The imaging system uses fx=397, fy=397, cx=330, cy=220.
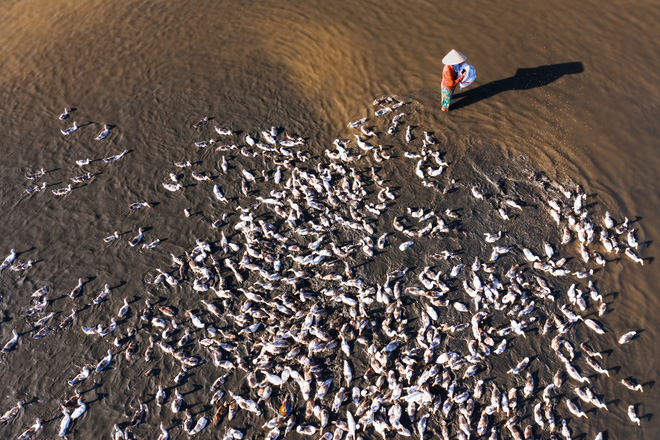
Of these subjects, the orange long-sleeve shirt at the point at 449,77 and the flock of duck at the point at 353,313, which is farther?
the orange long-sleeve shirt at the point at 449,77

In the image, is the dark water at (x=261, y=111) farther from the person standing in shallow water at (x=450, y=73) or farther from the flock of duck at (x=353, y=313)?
the person standing in shallow water at (x=450, y=73)

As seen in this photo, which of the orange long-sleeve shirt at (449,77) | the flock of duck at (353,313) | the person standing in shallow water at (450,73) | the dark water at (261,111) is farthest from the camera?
the orange long-sleeve shirt at (449,77)

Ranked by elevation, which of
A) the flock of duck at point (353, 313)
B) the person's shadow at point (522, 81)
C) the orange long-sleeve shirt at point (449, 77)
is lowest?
the flock of duck at point (353, 313)

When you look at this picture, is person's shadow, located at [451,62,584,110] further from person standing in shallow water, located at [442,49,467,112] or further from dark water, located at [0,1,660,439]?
person standing in shallow water, located at [442,49,467,112]

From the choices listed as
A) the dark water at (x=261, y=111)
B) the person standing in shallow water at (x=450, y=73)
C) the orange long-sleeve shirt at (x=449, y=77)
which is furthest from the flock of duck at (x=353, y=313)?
the orange long-sleeve shirt at (x=449, y=77)

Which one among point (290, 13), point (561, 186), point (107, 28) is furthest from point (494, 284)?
point (107, 28)

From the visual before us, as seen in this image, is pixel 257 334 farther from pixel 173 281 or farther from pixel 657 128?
pixel 657 128

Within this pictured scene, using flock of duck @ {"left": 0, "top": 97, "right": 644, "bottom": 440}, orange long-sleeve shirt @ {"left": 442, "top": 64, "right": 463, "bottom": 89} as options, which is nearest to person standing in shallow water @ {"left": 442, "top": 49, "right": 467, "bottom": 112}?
orange long-sleeve shirt @ {"left": 442, "top": 64, "right": 463, "bottom": 89}
